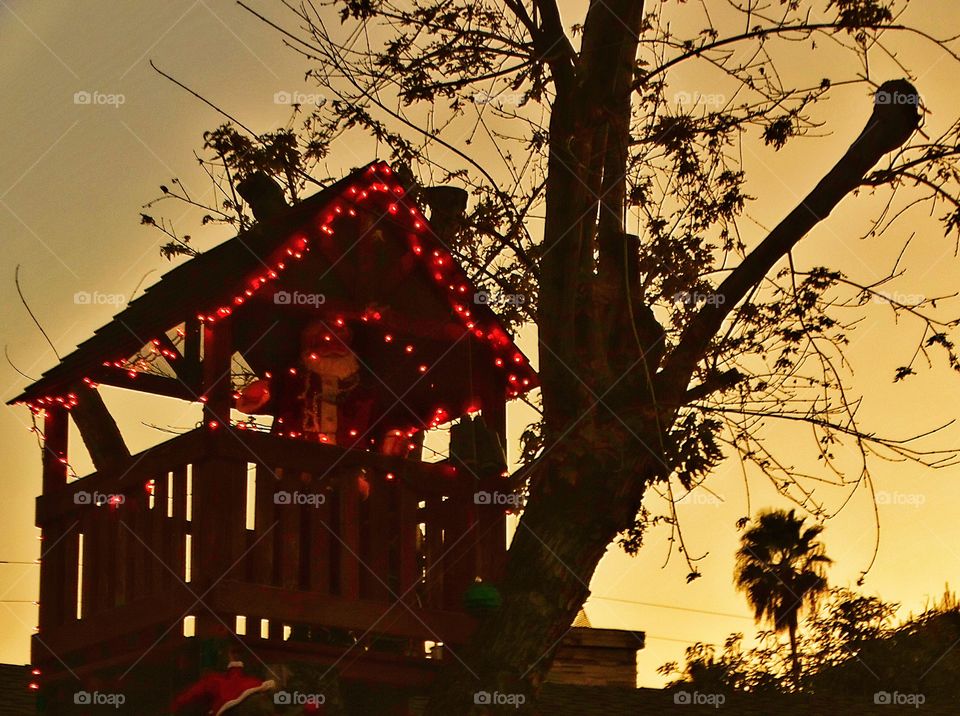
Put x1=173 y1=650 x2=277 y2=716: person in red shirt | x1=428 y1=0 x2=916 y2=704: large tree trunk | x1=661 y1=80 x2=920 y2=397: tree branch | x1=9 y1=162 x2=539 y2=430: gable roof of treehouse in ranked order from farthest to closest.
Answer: x1=9 y1=162 x2=539 y2=430: gable roof of treehouse < x1=428 y1=0 x2=916 y2=704: large tree trunk < x1=661 y1=80 x2=920 y2=397: tree branch < x1=173 y1=650 x2=277 y2=716: person in red shirt

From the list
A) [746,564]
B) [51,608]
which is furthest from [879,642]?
[51,608]

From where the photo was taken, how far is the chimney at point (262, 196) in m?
13.5

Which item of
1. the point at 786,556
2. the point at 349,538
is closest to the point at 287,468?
the point at 349,538

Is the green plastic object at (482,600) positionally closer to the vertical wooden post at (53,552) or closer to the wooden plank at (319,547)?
the wooden plank at (319,547)

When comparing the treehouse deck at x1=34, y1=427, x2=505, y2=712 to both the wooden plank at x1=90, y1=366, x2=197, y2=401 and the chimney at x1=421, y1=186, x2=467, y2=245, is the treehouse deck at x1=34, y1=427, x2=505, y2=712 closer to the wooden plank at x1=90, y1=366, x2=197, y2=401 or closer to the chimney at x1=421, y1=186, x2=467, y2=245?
the wooden plank at x1=90, y1=366, x2=197, y2=401

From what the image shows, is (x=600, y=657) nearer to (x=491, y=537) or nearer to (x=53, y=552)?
(x=491, y=537)

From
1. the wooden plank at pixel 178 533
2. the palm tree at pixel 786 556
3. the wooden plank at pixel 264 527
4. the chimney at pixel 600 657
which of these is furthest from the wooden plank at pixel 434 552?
the palm tree at pixel 786 556

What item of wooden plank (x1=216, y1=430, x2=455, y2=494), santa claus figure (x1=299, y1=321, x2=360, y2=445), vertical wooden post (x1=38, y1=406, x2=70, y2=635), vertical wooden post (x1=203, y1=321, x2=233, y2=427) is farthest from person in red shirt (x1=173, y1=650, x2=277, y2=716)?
santa claus figure (x1=299, y1=321, x2=360, y2=445)

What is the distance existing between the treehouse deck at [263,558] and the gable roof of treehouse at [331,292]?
101 cm

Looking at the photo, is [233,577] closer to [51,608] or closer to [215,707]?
[215,707]

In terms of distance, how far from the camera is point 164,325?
1223 cm

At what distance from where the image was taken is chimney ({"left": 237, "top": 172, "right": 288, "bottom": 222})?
44.4 feet

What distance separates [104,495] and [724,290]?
494 centimetres

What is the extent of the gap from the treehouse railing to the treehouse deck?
1 centimetres
